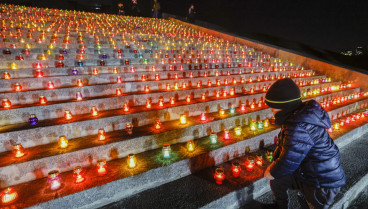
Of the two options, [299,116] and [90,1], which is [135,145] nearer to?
[299,116]

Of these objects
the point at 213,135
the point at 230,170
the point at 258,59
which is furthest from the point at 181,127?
the point at 258,59

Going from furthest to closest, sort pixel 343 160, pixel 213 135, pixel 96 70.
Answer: pixel 96 70 < pixel 343 160 < pixel 213 135

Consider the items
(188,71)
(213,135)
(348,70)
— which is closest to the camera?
(213,135)

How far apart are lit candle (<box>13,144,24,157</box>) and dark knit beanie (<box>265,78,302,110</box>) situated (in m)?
3.47

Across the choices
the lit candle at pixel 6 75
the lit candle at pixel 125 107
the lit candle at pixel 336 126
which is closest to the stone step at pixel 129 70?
the lit candle at pixel 6 75

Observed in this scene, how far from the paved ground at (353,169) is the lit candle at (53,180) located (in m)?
2.77

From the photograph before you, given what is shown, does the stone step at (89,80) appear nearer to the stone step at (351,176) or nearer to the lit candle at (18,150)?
the lit candle at (18,150)

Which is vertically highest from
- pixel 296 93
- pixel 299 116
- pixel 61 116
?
pixel 296 93

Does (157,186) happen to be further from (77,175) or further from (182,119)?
(182,119)

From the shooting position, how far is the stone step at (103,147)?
261cm

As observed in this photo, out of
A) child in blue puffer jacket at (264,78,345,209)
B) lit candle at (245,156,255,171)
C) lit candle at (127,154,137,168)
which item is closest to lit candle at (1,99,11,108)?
lit candle at (127,154,137,168)

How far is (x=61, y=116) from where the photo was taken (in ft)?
12.1

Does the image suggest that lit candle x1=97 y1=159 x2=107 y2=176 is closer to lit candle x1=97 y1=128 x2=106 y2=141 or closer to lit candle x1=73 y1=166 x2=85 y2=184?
lit candle x1=73 y1=166 x2=85 y2=184

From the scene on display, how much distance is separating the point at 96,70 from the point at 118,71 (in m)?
0.61
